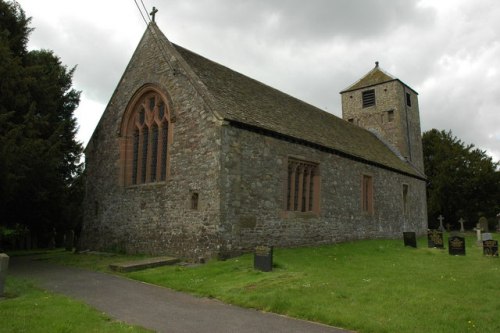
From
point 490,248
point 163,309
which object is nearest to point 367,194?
point 490,248

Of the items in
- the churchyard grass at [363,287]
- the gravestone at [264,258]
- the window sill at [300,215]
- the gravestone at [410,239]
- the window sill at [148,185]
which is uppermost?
the window sill at [148,185]

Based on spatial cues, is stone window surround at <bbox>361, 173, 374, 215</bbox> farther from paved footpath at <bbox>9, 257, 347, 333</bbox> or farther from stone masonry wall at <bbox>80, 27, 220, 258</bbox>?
paved footpath at <bbox>9, 257, 347, 333</bbox>

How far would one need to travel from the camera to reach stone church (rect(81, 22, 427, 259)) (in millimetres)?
14312

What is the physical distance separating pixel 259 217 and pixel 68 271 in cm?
674

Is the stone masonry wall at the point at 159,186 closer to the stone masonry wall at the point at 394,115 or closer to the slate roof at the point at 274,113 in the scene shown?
the slate roof at the point at 274,113

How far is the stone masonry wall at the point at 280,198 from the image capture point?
14.2m

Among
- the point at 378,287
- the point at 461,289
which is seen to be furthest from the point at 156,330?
the point at 461,289

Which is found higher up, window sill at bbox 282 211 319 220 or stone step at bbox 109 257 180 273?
window sill at bbox 282 211 319 220

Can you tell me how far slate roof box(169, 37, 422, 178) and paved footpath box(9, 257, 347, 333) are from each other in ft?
22.2

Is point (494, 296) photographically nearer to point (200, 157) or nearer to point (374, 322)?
point (374, 322)

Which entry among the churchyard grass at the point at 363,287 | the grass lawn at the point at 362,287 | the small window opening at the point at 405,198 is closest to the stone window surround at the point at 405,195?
the small window opening at the point at 405,198

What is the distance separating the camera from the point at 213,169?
14125 millimetres

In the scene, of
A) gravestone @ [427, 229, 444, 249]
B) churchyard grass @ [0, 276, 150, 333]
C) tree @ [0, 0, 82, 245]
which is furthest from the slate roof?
churchyard grass @ [0, 276, 150, 333]

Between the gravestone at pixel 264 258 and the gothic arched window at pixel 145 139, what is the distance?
6198mm
